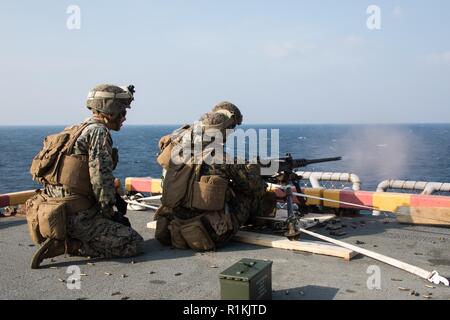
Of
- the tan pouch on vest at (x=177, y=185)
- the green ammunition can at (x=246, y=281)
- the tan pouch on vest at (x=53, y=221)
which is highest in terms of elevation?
the tan pouch on vest at (x=177, y=185)

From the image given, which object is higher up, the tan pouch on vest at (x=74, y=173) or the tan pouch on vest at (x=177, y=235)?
the tan pouch on vest at (x=74, y=173)

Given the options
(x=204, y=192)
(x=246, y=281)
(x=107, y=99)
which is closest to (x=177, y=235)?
(x=204, y=192)

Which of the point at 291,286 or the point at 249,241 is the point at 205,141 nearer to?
the point at 249,241

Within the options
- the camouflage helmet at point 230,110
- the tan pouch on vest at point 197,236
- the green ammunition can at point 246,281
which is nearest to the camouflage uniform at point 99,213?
the tan pouch on vest at point 197,236

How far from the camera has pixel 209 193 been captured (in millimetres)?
5688

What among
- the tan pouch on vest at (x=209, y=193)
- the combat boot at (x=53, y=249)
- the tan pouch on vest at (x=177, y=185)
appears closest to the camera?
the combat boot at (x=53, y=249)

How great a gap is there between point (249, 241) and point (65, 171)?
7.98 feet

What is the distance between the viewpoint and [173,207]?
5.94 m

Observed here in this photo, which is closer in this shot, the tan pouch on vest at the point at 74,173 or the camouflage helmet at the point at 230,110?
the tan pouch on vest at the point at 74,173

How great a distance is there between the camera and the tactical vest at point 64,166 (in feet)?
17.3

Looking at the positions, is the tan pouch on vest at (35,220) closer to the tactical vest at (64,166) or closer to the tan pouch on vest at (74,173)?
the tactical vest at (64,166)

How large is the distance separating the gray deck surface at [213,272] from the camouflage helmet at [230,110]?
5.58ft
